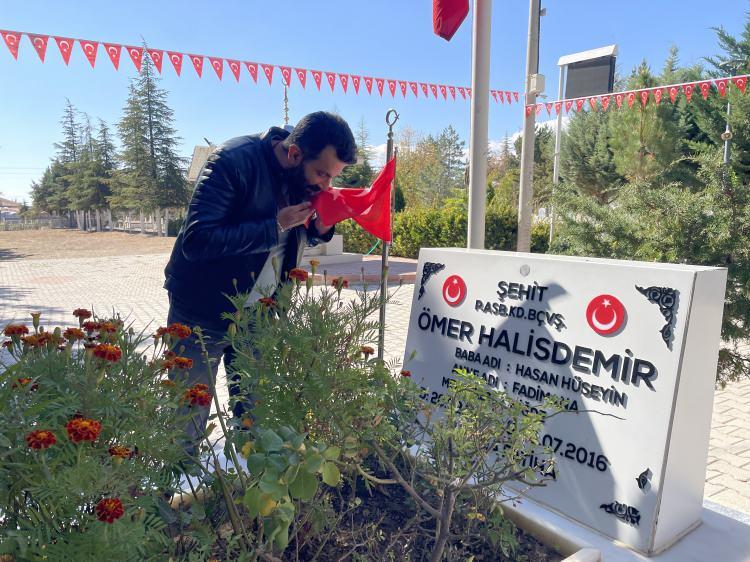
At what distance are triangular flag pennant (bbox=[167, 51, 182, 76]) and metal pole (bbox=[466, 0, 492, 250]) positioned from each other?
6.00 metres

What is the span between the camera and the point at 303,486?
0.76 meters

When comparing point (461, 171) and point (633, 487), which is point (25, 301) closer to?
point (633, 487)

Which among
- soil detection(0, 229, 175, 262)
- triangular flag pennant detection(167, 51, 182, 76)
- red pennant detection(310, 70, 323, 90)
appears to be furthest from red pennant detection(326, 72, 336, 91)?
soil detection(0, 229, 175, 262)

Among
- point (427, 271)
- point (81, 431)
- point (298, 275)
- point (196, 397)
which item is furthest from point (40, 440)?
point (427, 271)

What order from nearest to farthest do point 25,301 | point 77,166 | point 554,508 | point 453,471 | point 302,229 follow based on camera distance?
point 453,471, point 554,508, point 302,229, point 25,301, point 77,166

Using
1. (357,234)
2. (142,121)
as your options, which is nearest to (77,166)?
(142,121)

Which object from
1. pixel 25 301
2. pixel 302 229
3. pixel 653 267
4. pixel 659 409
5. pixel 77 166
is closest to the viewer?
pixel 659 409

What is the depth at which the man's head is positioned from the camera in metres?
2.00

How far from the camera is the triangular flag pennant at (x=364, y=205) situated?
225 cm

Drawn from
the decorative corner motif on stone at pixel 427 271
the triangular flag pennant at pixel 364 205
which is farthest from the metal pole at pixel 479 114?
the triangular flag pennant at pixel 364 205

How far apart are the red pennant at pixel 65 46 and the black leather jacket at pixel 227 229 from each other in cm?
670

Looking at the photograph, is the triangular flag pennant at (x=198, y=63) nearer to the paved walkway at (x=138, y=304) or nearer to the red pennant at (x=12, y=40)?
the red pennant at (x=12, y=40)

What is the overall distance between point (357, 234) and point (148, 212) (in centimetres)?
2716

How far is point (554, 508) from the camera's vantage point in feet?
6.84
